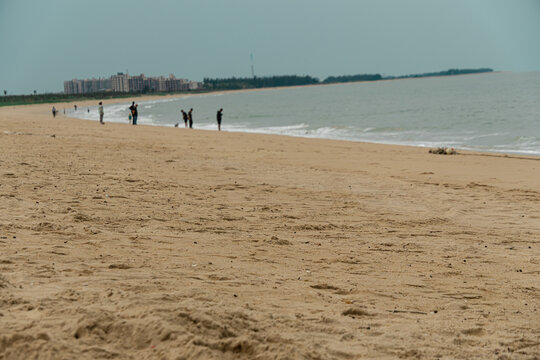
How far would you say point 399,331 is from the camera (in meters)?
3.87

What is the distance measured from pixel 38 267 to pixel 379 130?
28.4 m

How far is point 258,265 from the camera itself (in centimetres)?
530

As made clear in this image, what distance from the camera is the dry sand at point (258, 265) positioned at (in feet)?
11.1

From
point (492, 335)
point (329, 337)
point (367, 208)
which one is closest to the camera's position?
point (329, 337)

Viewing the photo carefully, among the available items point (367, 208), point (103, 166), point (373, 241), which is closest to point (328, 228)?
point (373, 241)

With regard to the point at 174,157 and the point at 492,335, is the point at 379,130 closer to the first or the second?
the point at 174,157

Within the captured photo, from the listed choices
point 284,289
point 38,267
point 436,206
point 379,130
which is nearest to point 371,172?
point 436,206

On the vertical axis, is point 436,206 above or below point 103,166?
below

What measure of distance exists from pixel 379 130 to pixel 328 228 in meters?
25.2

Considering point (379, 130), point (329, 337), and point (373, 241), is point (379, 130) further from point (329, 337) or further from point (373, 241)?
point (329, 337)

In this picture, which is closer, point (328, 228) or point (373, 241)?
point (373, 241)

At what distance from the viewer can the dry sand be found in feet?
11.1

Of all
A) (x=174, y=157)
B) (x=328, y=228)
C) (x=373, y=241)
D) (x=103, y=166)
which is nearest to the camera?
(x=373, y=241)

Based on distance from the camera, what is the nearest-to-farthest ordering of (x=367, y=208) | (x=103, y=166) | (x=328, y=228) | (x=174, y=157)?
(x=328, y=228)
(x=367, y=208)
(x=103, y=166)
(x=174, y=157)
